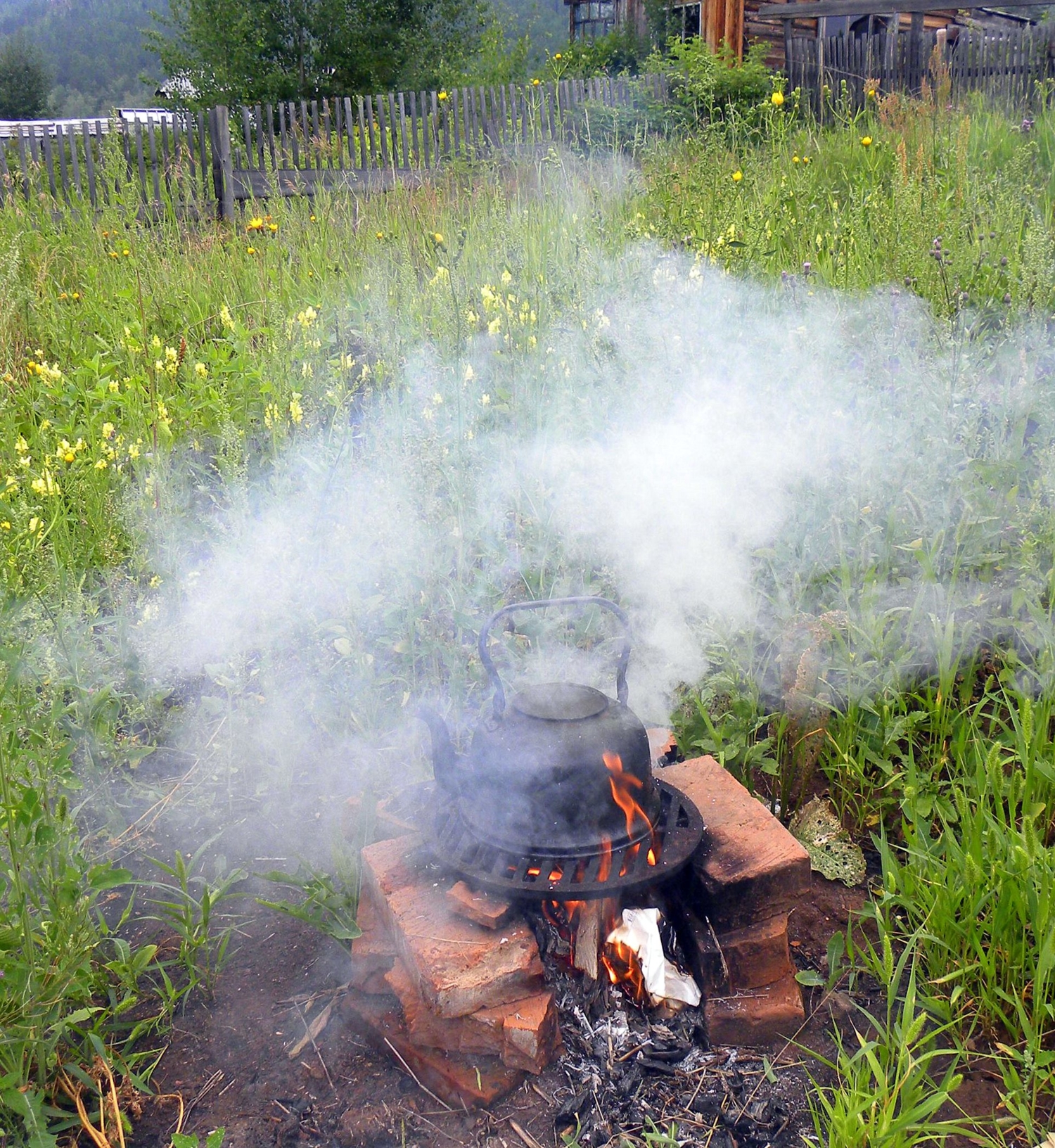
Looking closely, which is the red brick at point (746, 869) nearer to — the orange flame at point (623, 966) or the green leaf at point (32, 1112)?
the orange flame at point (623, 966)

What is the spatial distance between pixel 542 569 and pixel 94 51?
345ft

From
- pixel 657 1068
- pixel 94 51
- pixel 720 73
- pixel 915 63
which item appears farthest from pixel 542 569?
pixel 94 51

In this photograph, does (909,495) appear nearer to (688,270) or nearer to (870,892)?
(870,892)

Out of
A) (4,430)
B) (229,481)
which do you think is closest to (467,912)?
(229,481)

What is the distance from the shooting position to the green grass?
190cm

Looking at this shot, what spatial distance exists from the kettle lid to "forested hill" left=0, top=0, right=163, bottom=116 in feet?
271

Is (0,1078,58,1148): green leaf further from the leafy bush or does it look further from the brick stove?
the leafy bush

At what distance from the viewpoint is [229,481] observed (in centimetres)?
321

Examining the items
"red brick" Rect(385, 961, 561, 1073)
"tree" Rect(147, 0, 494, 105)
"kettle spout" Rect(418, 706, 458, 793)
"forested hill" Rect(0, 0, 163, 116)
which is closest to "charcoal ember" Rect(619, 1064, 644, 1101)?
"red brick" Rect(385, 961, 561, 1073)

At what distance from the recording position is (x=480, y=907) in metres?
1.94

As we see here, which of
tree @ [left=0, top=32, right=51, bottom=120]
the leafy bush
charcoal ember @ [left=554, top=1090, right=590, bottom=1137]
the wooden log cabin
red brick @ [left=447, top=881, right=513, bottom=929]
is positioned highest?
tree @ [left=0, top=32, right=51, bottom=120]

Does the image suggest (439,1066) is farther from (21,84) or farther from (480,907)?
(21,84)

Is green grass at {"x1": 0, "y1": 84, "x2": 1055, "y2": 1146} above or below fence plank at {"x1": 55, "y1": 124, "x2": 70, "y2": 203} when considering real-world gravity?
below

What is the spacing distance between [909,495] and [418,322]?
2426 mm
